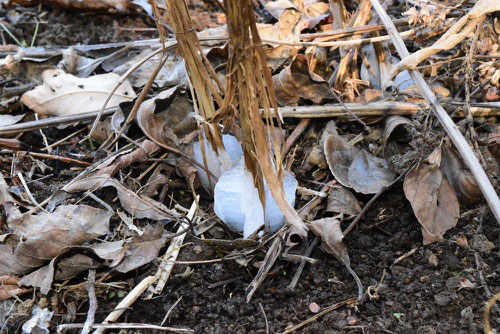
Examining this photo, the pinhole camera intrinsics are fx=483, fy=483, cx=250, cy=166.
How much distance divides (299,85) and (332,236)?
24.0 inches

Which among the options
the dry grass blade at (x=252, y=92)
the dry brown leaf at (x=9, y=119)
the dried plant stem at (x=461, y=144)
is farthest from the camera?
the dry brown leaf at (x=9, y=119)

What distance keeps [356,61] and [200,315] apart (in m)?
1.15

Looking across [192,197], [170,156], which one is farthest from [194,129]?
[192,197]

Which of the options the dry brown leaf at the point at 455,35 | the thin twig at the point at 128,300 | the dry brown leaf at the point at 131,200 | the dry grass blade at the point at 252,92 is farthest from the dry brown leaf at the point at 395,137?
the thin twig at the point at 128,300

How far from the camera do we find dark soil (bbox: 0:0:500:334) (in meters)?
1.23

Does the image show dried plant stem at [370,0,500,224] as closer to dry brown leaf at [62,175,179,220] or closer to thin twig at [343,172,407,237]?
thin twig at [343,172,407,237]

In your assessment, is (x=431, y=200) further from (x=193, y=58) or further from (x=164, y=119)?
(x=164, y=119)

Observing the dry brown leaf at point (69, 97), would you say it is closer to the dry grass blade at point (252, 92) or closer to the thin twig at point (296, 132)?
the thin twig at point (296, 132)

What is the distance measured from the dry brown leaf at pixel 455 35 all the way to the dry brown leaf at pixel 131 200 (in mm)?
806

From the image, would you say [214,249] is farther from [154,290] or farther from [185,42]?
[185,42]

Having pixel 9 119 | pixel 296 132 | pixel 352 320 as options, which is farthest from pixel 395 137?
pixel 9 119

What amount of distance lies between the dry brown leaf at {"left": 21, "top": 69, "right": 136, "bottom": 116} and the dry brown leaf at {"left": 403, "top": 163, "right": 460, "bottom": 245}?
41.7 inches

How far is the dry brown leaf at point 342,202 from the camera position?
1.43 m

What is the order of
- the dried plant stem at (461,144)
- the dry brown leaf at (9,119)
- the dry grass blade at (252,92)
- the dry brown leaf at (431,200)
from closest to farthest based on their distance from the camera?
the dry grass blade at (252,92)
the dried plant stem at (461,144)
the dry brown leaf at (431,200)
the dry brown leaf at (9,119)
